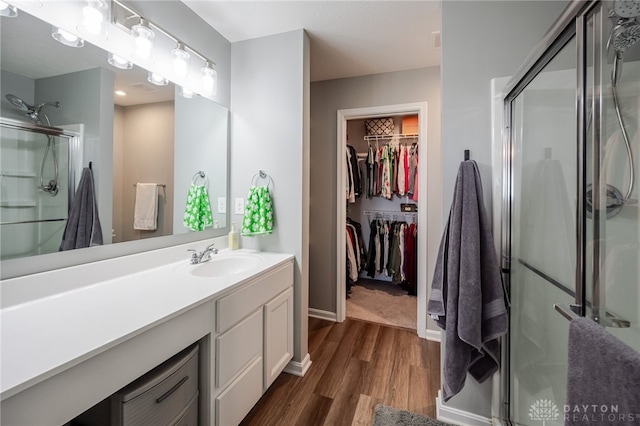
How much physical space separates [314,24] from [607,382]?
7.46 ft

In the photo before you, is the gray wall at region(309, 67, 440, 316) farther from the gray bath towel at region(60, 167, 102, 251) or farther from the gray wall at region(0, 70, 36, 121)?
the gray wall at region(0, 70, 36, 121)

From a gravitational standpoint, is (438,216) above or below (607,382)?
above

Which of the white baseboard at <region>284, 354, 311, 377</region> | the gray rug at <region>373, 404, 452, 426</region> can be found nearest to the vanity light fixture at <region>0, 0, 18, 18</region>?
the white baseboard at <region>284, 354, 311, 377</region>

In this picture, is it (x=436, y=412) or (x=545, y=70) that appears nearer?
(x=545, y=70)

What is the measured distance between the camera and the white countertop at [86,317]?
0.65 meters

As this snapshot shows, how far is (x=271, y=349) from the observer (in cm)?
161

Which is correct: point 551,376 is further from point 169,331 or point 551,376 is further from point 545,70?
point 169,331

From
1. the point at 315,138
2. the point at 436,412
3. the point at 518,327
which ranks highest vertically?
the point at 315,138

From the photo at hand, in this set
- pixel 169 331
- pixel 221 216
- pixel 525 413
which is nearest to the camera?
pixel 169 331

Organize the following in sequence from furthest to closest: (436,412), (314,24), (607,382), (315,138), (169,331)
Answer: (315,138), (314,24), (436,412), (169,331), (607,382)

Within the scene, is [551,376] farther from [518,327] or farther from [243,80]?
[243,80]

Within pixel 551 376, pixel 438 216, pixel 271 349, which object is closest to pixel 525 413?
pixel 551 376

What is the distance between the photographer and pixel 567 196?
104 centimetres

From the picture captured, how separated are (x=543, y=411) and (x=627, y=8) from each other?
5.12ft
